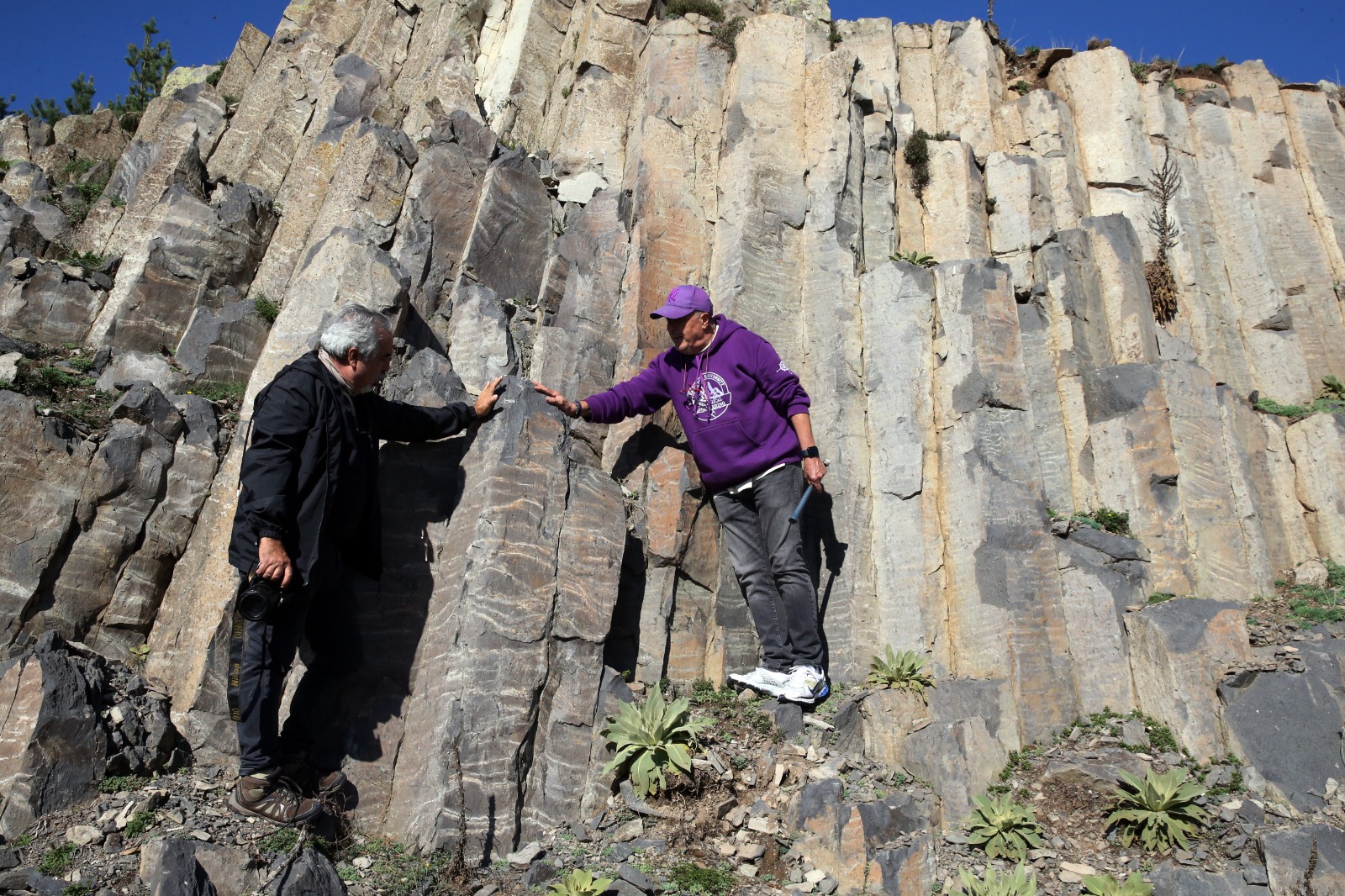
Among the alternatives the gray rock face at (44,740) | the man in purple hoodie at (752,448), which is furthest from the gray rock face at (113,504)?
the man in purple hoodie at (752,448)

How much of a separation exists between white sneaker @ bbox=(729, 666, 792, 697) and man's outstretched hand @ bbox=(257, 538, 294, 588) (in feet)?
12.3

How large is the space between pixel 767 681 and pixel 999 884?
7.61ft

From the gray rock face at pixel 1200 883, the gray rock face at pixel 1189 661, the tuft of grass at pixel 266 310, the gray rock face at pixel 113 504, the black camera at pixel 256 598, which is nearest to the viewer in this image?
the black camera at pixel 256 598

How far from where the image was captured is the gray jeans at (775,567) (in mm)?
7504

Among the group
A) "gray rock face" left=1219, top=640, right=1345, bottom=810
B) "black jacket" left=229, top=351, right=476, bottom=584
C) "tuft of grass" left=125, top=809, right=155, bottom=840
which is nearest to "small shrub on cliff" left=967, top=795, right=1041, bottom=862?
"gray rock face" left=1219, top=640, right=1345, bottom=810

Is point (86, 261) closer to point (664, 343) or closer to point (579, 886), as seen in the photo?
point (664, 343)

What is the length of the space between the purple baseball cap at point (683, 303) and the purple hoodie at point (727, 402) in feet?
1.01

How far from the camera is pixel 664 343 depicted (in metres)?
9.55

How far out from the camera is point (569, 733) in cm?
664

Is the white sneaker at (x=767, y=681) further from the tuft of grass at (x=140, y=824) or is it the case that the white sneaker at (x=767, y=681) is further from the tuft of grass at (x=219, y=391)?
the tuft of grass at (x=219, y=391)

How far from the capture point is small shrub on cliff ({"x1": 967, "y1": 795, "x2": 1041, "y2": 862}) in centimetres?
628

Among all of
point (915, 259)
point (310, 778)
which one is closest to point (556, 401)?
point (310, 778)

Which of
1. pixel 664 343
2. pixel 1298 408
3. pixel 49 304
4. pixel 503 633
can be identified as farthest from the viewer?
pixel 1298 408

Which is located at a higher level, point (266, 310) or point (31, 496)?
point (266, 310)
